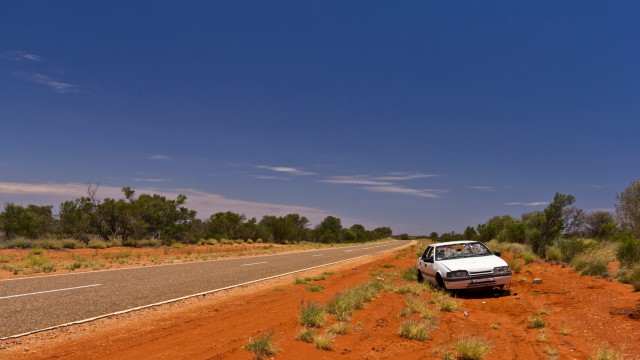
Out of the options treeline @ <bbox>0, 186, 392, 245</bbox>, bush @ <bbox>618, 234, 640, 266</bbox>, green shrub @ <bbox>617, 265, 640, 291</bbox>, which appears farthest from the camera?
treeline @ <bbox>0, 186, 392, 245</bbox>

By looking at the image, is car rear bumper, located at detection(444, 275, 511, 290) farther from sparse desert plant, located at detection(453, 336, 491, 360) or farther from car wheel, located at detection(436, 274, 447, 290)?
sparse desert plant, located at detection(453, 336, 491, 360)

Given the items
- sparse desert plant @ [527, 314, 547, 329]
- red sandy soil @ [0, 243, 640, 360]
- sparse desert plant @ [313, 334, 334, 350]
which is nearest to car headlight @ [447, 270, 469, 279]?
red sandy soil @ [0, 243, 640, 360]

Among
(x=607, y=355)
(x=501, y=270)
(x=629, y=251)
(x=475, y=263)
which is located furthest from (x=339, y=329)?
(x=629, y=251)

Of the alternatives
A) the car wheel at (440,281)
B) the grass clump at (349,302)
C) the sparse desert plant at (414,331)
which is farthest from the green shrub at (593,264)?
the sparse desert plant at (414,331)

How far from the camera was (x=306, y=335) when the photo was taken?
6773 millimetres

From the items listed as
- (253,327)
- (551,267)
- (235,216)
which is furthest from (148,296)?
(235,216)

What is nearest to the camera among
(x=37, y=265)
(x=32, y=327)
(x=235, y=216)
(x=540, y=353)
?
(x=540, y=353)

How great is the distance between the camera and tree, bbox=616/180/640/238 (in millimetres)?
10884

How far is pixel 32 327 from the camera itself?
7539 mm

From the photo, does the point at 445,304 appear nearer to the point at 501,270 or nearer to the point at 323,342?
the point at 501,270

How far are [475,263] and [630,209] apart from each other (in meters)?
4.18

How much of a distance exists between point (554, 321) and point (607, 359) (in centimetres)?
308

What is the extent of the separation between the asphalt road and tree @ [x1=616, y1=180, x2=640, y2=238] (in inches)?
472

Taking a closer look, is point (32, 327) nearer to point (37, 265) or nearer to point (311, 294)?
point (311, 294)
